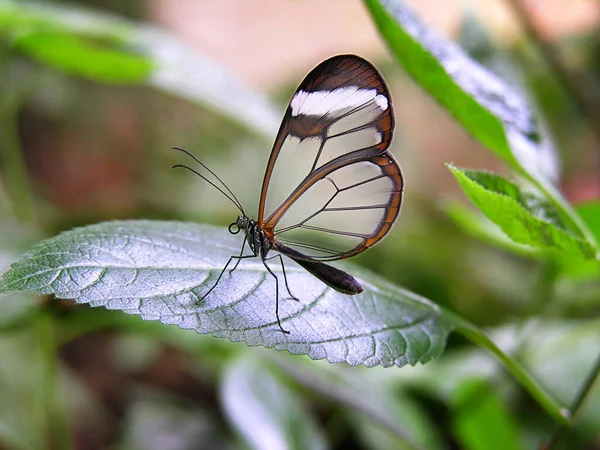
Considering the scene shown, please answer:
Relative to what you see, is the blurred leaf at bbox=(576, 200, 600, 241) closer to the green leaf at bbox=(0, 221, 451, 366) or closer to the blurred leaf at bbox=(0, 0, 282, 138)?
the green leaf at bbox=(0, 221, 451, 366)

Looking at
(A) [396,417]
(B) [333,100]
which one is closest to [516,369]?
(B) [333,100]

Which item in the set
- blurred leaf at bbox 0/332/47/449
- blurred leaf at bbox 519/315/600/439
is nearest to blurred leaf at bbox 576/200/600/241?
blurred leaf at bbox 519/315/600/439

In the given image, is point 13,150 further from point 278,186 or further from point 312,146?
point 312,146

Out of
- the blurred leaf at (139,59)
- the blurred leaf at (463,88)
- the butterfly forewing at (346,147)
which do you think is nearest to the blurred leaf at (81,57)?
the blurred leaf at (139,59)

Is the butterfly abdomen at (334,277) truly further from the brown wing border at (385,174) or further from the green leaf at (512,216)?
the green leaf at (512,216)

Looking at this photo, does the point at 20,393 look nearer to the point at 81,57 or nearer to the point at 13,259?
the point at 13,259

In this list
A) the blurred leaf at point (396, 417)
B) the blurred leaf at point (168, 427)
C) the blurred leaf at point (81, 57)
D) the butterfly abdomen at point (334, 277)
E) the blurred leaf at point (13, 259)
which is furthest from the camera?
the blurred leaf at point (168, 427)
